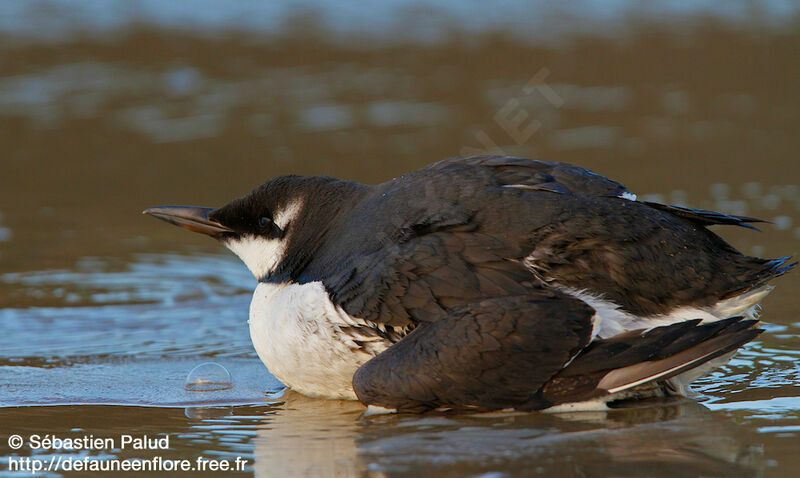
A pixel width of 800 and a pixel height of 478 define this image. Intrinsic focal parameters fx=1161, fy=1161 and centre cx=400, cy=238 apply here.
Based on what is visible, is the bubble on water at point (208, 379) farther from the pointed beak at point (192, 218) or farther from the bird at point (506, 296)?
the pointed beak at point (192, 218)

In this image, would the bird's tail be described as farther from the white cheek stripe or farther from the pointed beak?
the pointed beak

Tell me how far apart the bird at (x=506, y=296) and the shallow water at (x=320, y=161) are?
0.69 ft

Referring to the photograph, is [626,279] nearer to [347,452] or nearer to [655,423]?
[655,423]

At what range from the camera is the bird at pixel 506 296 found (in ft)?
17.3

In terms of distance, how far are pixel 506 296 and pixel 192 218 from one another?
2067 mm

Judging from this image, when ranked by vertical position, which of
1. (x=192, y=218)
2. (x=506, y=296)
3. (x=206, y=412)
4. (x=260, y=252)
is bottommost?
(x=206, y=412)

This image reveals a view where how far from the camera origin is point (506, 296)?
541 centimetres

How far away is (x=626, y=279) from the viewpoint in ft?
18.1

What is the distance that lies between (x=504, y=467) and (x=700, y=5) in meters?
13.9

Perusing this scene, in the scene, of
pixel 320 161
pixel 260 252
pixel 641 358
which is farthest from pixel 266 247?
pixel 320 161

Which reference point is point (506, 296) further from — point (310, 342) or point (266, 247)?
point (266, 247)

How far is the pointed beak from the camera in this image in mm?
6543

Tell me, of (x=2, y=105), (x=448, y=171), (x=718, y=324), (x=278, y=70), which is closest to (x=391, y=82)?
(x=278, y=70)

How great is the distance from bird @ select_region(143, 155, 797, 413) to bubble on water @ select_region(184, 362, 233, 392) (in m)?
0.33
